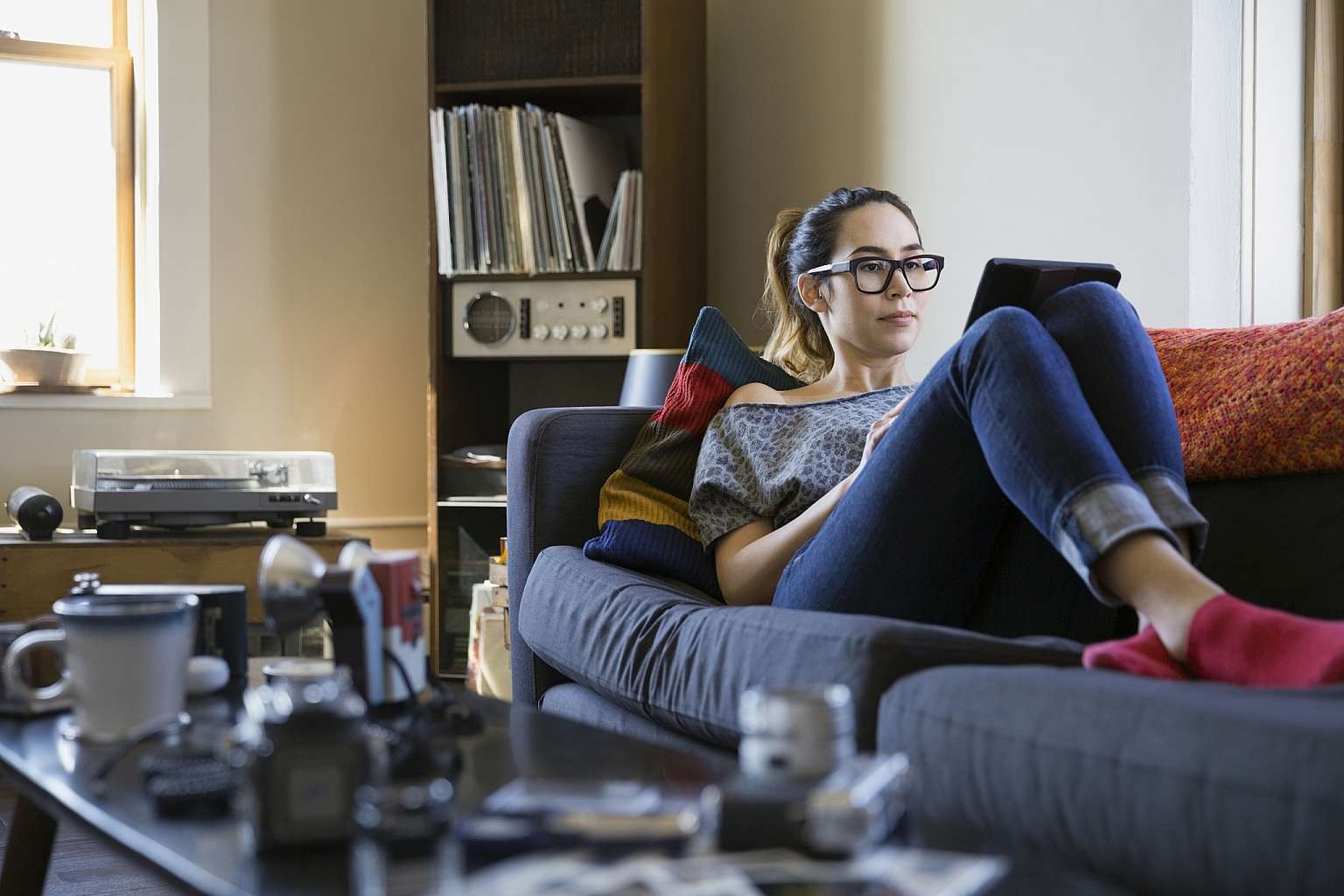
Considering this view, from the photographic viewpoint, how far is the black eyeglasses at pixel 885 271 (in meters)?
1.96

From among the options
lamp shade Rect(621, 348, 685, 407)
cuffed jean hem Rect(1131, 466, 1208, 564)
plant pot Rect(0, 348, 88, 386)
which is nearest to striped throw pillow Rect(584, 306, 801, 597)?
lamp shade Rect(621, 348, 685, 407)

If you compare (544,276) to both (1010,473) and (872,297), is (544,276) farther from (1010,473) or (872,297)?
(1010,473)

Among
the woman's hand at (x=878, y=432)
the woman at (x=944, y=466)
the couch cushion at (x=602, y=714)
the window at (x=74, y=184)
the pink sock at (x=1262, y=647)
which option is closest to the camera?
the pink sock at (x=1262, y=647)

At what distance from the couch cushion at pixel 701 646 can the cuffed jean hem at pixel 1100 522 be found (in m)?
0.10

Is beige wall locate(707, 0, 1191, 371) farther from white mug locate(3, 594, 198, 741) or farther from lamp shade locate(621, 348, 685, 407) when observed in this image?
white mug locate(3, 594, 198, 741)

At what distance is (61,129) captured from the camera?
3506mm

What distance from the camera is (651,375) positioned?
2.70m

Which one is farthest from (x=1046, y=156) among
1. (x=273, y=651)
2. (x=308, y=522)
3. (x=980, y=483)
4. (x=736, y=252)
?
(x=273, y=651)

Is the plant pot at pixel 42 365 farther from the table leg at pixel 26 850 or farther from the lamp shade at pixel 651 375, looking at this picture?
the table leg at pixel 26 850

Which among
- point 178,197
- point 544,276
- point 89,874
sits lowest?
point 89,874

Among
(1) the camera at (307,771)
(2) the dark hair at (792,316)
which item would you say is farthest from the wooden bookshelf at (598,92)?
(1) the camera at (307,771)

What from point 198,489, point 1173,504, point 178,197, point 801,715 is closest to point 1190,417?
point 1173,504

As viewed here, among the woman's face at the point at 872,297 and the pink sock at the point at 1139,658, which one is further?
the woman's face at the point at 872,297

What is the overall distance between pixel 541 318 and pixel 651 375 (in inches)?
21.4
